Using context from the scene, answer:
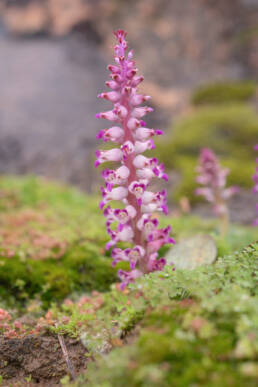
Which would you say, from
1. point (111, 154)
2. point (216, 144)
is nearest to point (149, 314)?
point (111, 154)

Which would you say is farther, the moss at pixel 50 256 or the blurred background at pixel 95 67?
the blurred background at pixel 95 67

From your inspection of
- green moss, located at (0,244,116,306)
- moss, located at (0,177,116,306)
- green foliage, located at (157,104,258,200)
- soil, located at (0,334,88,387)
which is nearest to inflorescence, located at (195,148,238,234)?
moss, located at (0,177,116,306)

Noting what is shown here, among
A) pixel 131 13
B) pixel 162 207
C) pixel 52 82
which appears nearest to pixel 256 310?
pixel 162 207

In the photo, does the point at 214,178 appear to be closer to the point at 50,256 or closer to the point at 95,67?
the point at 50,256

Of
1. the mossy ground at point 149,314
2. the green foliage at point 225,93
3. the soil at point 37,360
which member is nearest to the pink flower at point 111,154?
the mossy ground at point 149,314

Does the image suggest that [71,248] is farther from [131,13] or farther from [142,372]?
[131,13]

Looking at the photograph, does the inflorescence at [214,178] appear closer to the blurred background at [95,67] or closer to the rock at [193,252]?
the rock at [193,252]

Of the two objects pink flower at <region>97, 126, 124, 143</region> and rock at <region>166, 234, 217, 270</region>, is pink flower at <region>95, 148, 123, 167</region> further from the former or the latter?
rock at <region>166, 234, 217, 270</region>
